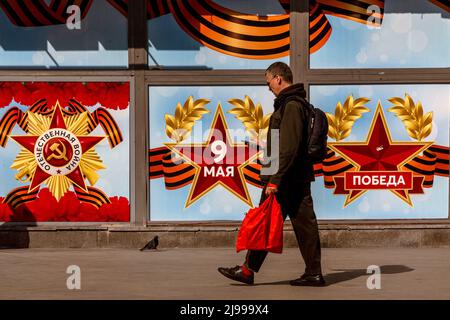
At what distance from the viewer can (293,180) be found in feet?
28.3

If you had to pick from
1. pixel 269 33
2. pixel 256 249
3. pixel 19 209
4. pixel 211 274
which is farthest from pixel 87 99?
pixel 256 249

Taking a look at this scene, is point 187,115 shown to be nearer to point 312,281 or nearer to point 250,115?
point 250,115

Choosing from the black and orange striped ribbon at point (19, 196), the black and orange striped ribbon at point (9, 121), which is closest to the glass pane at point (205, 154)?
the black and orange striped ribbon at point (19, 196)

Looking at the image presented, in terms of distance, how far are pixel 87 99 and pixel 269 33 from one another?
2.29 meters

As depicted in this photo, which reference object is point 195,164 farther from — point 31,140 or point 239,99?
point 31,140

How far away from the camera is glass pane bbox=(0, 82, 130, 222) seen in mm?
11859

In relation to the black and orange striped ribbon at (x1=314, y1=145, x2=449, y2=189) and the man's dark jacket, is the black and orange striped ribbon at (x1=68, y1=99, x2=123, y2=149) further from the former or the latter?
the man's dark jacket

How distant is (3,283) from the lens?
898cm

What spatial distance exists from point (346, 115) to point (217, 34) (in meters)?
1.80

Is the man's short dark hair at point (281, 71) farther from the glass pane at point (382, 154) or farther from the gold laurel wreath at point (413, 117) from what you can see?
the gold laurel wreath at point (413, 117)

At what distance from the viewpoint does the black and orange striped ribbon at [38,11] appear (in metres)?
11.8

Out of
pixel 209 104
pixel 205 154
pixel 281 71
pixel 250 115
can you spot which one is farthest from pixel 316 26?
pixel 281 71

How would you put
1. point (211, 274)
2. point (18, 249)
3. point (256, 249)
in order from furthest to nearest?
point (18, 249)
point (211, 274)
point (256, 249)

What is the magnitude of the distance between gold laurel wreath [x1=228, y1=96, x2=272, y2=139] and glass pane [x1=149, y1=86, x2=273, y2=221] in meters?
0.01
